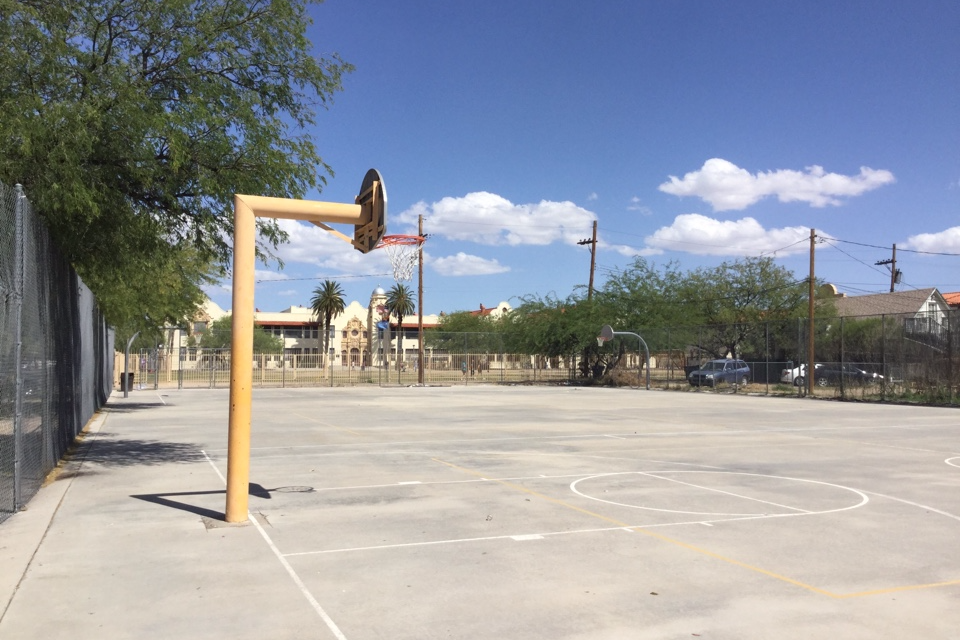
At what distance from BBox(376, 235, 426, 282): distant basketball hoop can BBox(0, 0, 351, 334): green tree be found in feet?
73.6

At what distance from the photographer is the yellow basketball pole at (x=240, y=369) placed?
28.7ft

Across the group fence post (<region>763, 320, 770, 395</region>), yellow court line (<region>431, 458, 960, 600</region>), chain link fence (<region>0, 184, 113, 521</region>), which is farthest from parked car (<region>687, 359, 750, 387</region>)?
chain link fence (<region>0, 184, 113, 521</region>)

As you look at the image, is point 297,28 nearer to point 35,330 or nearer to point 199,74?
point 199,74

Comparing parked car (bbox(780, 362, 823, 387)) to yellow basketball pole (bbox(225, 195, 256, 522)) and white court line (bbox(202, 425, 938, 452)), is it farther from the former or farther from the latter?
yellow basketball pole (bbox(225, 195, 256, 522))

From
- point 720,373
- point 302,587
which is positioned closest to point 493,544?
point 302,587

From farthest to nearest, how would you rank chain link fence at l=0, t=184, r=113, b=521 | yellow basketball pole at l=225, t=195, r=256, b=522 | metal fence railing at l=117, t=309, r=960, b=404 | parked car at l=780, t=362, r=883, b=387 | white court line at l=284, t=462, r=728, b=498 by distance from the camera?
parked car at l=780, t=362, r=883, b=387, metal fence railing at l=117, t=309, r=960, b=404, white court line at l=284, t=462, r=728, b=498, yellow basketball pole at l=225, t=195, r=256, b=522, chain link fence at l=0, t=184, r=113, b=521

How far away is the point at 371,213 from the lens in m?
9.38

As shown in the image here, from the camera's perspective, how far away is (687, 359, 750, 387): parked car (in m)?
43.3

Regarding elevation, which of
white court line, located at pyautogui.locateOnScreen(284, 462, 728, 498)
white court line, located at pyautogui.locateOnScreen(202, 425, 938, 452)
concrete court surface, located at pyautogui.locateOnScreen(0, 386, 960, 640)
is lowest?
white court line, located at pyautogui.locateOnScreen(202, 425, 938, 452)

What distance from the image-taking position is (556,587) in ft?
21.2

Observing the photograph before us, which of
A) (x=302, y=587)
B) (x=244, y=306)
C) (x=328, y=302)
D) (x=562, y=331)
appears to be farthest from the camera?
(x=328, y=302)

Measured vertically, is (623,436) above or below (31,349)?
below

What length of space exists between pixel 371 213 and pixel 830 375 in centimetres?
3359

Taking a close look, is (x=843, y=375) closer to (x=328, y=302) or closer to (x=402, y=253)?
(x=402, y=253)
